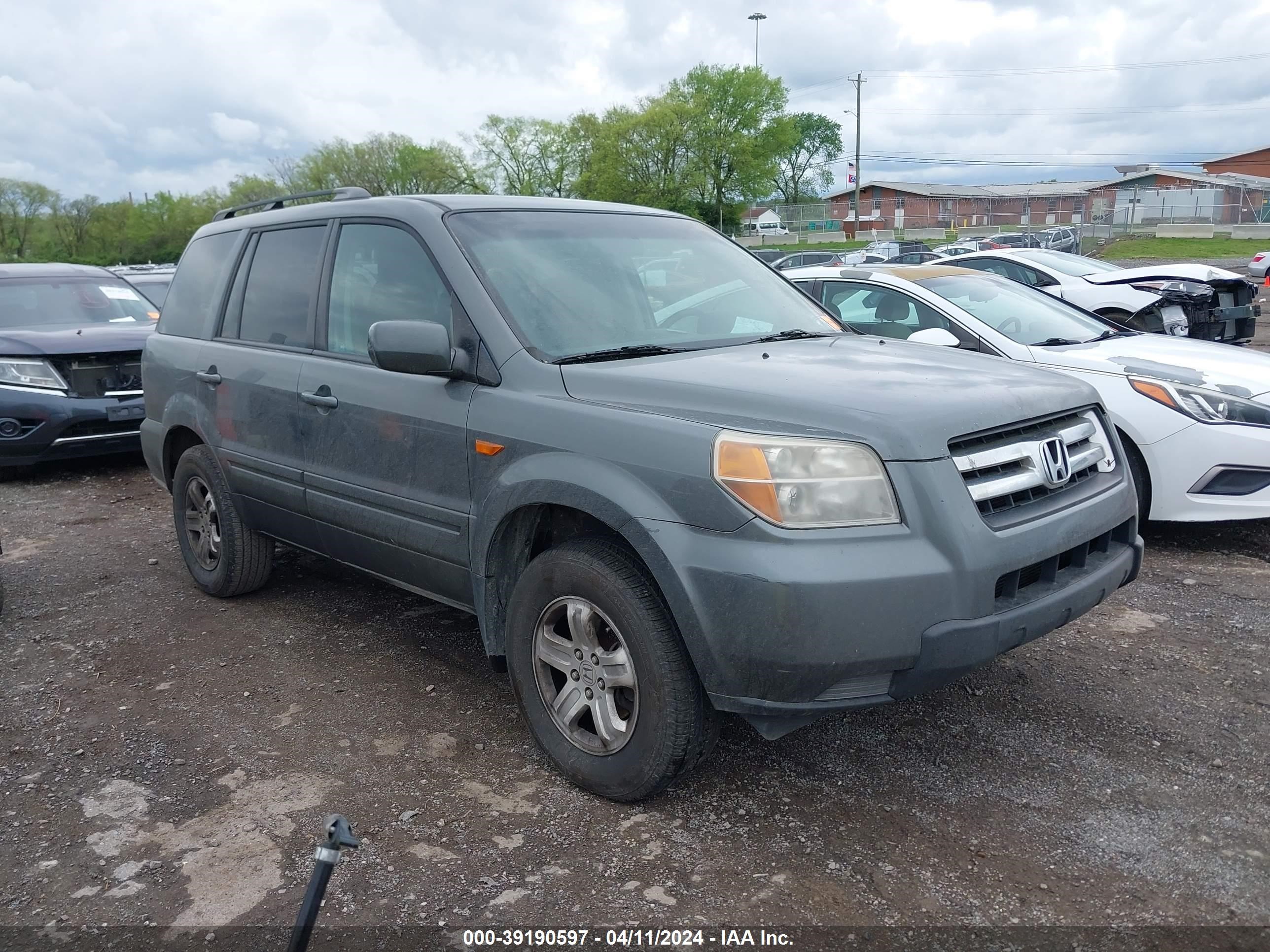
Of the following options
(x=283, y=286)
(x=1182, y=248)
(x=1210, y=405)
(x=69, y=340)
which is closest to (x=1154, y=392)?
(x=1210, y=405)

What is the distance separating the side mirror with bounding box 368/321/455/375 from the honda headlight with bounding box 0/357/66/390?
5.85 metres

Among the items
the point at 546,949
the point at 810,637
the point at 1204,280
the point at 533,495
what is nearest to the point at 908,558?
the point at 810,637

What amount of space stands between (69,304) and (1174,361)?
879 cm

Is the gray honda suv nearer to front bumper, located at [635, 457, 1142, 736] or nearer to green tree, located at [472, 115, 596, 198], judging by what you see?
front bumper, located at [635, 457, 1142, 736]

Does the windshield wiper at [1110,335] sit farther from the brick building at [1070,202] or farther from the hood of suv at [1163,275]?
the brick building at [1070,202]

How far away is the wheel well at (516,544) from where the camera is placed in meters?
3.24

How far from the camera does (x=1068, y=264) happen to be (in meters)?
12.0

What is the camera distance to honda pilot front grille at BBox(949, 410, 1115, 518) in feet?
9.23

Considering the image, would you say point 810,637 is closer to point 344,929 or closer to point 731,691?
point 731,691

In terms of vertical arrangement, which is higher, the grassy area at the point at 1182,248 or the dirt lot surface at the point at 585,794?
the grassy area at the point at 1182,248

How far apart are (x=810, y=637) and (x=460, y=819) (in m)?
1.25

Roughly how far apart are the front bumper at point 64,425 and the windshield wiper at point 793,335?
221 inches

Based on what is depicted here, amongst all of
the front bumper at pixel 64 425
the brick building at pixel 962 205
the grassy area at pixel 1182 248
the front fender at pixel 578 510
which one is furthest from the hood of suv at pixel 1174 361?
the brick building at pixel 962 205

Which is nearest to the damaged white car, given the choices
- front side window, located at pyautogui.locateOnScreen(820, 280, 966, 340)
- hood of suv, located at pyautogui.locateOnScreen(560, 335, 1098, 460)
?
front side window, located at pyautogui.locateOnScreen(820, 280, 966, 340)
